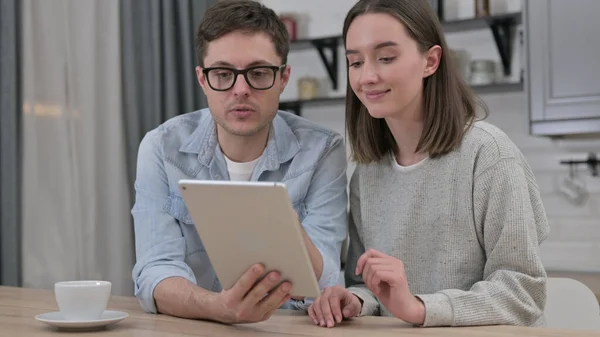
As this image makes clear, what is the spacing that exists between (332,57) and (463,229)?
2.41 meters

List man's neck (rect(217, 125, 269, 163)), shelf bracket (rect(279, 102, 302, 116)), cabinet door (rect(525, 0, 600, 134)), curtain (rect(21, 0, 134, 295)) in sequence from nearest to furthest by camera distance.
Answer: man's neck (rect(217, 125, 269, 163)) < curtain (rect(21, 0, 134, 295)) < cabinet door (rect(525, 0, 600, 134)) < shelf bracket (rect(279, 102, 302, 116))

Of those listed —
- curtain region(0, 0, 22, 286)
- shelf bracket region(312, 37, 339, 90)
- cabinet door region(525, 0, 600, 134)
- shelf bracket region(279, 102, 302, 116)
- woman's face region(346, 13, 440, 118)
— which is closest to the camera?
woman's face region(346, 13, 440, 118)

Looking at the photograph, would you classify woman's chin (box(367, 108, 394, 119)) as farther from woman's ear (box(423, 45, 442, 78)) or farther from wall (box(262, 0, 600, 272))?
wall (box(262, 0, 600, 272))

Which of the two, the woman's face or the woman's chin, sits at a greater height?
the woman's face

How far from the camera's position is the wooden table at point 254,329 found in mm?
1144

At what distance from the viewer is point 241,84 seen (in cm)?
159

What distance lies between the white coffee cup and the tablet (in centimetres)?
20

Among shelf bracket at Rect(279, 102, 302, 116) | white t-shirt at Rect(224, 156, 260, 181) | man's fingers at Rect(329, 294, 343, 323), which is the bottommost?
man's fingers at Rect(329, 294, 343, 323)

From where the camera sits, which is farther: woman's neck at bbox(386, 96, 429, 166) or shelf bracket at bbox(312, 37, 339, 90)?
shelf bracket at bbox(312, 37, 339, 90)

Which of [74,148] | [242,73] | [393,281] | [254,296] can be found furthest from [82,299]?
[74,148]

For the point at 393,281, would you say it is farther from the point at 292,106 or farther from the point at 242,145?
the point at 292,106

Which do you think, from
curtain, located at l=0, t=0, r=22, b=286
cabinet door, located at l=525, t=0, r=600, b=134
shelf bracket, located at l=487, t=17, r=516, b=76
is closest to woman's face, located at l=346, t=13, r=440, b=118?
curtain, located at l=0, t=0, r=22, b=286

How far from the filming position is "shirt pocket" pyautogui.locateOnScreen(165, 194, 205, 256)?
1.65 meters

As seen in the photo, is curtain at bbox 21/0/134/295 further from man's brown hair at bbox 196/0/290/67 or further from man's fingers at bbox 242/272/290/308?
man's fingers at bbox 242/272/290/308
